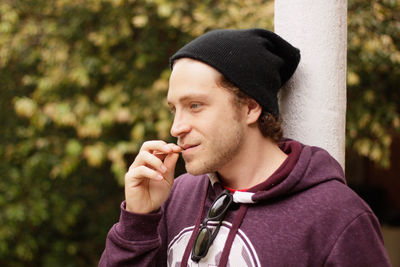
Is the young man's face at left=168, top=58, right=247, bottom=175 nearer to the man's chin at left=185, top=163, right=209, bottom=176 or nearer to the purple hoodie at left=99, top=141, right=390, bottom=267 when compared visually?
the man's chin at left=185, top=163, right=209, bottom=176

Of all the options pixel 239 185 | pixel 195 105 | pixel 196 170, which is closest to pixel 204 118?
pixel 195 105

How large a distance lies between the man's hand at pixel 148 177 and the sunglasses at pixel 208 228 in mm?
192

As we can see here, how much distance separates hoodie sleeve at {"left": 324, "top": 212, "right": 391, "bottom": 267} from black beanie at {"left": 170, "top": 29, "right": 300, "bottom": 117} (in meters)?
0.47

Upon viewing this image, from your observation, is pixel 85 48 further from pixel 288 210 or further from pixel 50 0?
pixel 288 210

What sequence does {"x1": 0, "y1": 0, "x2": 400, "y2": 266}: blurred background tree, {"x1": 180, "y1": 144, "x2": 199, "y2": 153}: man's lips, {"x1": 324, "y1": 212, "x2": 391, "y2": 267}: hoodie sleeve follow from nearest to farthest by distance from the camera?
{"x1": 324, "y1": 212, "x2": 391, "y2": 267}: hoodie sleeve, {"x1": 180, "y1": 144, "x2": 199, "y2": 153}: man's lips, {"x1": 0, "y1": 0, "x2": 400, "y2": 266}: blurred background tree

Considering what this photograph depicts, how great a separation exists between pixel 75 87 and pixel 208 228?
2.70 m

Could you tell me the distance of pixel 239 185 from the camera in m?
1.48

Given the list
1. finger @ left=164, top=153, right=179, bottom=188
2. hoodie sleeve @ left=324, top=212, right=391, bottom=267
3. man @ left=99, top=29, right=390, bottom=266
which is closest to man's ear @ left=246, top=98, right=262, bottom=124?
man @ left=99, top=29, right=390, bottom=266

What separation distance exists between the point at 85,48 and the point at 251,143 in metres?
2.65

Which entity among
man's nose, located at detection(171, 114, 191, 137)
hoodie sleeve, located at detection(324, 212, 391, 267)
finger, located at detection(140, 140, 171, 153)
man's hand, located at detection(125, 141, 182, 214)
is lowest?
hoodie sleeve, located at detection(324, 212, 391, 267)

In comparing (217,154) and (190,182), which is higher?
(217,154)

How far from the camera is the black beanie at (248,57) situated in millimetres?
1373

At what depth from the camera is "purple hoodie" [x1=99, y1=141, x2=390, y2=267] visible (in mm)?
1217

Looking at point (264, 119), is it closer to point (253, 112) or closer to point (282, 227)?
point (253, 112)
